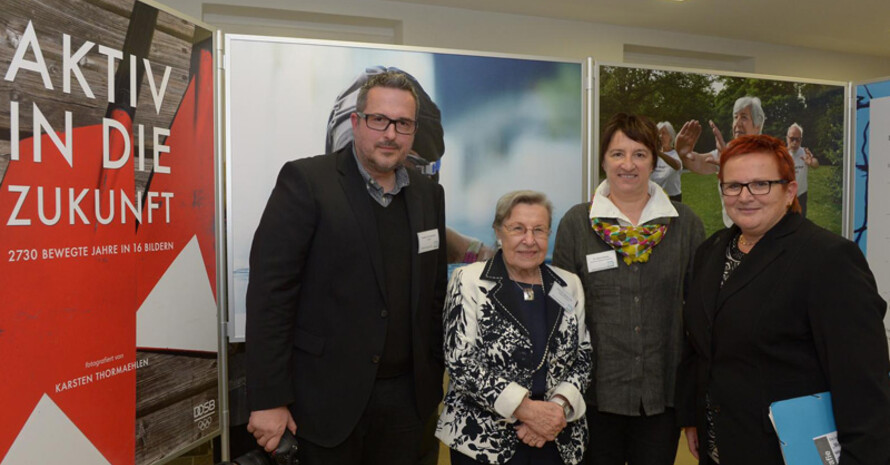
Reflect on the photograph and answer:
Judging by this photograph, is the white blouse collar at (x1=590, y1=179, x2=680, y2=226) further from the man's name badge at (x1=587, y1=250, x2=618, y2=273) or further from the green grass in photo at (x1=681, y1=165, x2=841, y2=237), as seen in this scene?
the green grass in photo at (x1=681, y1=165, x2=841, y2=237)

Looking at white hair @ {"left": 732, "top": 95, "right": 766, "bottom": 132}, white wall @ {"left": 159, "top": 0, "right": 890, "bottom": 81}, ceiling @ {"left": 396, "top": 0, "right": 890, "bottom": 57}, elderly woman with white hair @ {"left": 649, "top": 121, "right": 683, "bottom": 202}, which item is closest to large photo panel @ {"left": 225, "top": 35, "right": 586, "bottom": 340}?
elderly woman with white hair @ {"left": 649, "top": 121, "right": 683, "bottom": 202}

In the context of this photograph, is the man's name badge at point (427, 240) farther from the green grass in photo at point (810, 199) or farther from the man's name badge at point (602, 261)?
the green grass in photo at point (810, 199)

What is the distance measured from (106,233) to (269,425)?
783 millimetres

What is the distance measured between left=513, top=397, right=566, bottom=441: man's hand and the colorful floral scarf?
1.97ft

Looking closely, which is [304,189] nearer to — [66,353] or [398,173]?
[398,173]

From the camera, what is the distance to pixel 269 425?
5.87 ft

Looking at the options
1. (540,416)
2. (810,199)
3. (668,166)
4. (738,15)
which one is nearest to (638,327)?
(540,416)

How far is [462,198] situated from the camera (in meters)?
2.81

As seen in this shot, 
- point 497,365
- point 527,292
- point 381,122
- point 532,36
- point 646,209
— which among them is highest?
point 532,36

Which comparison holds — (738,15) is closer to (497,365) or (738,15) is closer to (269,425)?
(497,365)

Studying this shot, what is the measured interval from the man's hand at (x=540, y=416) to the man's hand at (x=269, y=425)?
0.72m

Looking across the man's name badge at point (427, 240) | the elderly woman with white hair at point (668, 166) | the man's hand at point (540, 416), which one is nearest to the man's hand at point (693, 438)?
the man's hand at point (540, 416)

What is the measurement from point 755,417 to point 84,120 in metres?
2.08

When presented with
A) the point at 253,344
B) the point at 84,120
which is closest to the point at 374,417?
the point at 253,344
